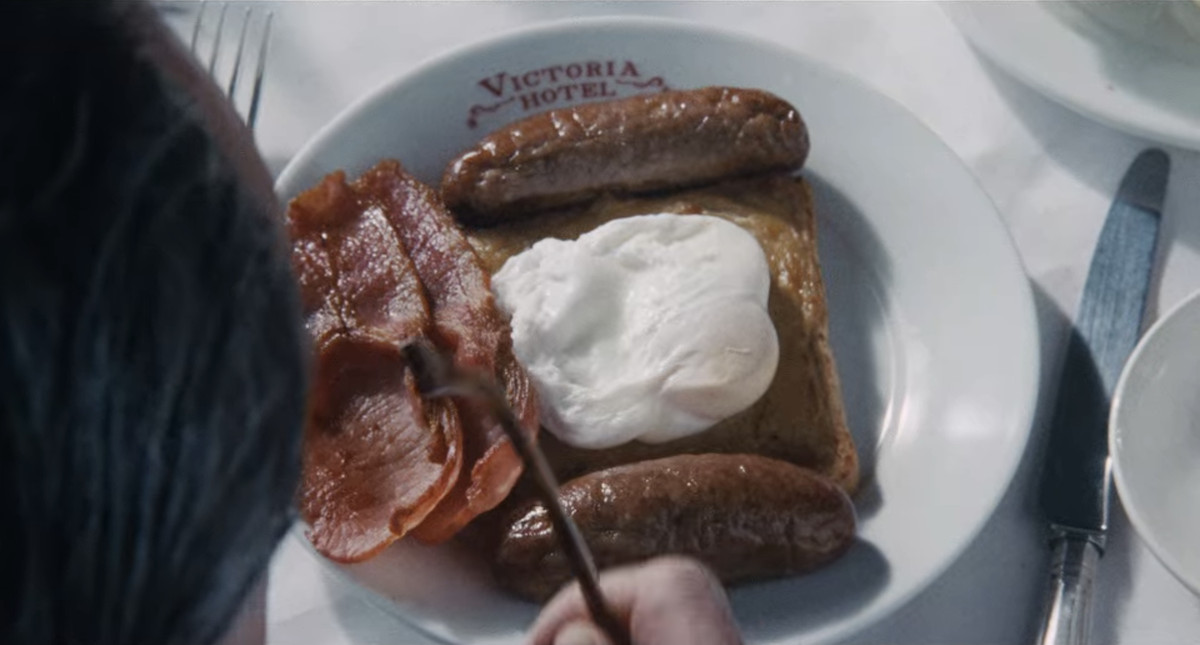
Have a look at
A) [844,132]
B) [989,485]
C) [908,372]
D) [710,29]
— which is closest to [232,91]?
[710,29]

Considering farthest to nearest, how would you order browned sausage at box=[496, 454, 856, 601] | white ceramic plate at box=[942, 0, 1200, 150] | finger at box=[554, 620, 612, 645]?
white ceramic plate at box=[942, 0, 1200, 150], browned sausage at box=[496, 454, 856, 601], finger at box=[554, 620, 612, 645]

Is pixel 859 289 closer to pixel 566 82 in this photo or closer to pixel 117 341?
pixel 566 82

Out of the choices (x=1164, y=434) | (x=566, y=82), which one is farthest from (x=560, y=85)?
(x=1164, y=434)

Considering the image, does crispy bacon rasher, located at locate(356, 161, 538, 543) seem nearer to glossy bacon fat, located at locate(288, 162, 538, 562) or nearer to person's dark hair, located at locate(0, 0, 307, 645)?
glossy bacon fat, located at locate(288, 162, 538, 562)

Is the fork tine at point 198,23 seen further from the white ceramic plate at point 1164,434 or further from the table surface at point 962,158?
the white ceramic plate at point 1164,434

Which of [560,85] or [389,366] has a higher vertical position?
[560,85]

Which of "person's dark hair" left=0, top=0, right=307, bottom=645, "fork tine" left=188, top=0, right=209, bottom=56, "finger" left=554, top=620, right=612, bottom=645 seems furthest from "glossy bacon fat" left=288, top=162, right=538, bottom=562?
A: "person's dark hair" left=0, top=0, right=307, bottom=645
